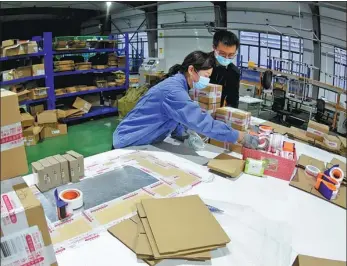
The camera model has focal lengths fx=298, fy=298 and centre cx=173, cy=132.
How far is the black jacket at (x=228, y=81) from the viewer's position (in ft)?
9.95

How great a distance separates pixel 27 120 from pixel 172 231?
15.1 ft

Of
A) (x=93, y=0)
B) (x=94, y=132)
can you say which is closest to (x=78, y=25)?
(x=93, y=0)

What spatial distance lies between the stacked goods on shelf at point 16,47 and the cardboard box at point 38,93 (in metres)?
0.67

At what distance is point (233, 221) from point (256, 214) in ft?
0.48

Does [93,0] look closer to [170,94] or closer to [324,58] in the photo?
[170,94]

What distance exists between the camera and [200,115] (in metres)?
2.03

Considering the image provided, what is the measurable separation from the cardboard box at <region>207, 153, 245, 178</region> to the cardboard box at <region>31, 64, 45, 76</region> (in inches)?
183

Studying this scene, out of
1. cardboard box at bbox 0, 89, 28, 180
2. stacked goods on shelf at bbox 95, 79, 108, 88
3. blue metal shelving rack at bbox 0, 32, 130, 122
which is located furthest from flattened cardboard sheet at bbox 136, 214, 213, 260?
stacked goods on shelf at bbox 95, 79, 108, 88

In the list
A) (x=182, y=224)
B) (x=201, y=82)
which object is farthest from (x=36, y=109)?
(x=182, y=224)

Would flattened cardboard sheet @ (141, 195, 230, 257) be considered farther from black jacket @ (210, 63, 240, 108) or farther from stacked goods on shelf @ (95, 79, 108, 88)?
stacked goods on shelf @ (95, 79, 108, 88)

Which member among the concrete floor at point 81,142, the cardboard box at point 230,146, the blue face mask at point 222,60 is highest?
the blue face mask at point 222,60

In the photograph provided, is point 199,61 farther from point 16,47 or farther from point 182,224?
point 16,47

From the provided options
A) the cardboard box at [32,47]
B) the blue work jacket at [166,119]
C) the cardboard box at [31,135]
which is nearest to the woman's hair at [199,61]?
the blue work jacket at [166,119]

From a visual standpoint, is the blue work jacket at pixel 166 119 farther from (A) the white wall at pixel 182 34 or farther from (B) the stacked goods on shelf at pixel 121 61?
(A) the white wall at pixel 182 34
